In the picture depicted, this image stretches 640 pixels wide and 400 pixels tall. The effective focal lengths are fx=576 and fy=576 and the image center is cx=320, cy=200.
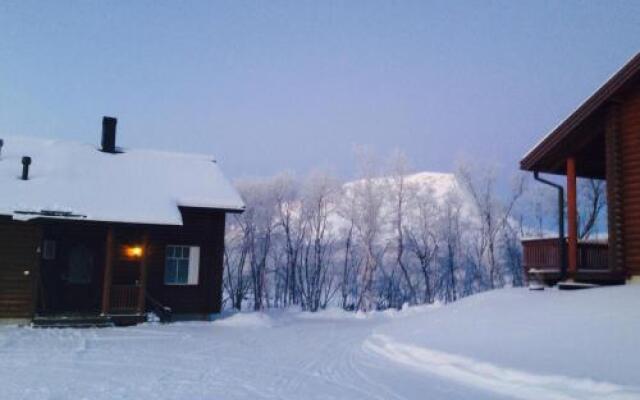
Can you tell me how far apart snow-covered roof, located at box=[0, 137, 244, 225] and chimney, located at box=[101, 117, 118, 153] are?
1.23ft

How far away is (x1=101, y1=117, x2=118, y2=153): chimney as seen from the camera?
24.2 metres

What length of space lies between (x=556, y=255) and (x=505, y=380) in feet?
24.5

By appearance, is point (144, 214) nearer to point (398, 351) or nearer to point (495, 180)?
point (398, 351)

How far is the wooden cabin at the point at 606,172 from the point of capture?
1472 centimetres

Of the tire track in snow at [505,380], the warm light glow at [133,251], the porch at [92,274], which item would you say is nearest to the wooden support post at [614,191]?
the tire track in snow at [505,380]

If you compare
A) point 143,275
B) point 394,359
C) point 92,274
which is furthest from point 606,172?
point 92,274

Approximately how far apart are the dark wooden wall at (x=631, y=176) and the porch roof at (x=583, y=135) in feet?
1.54

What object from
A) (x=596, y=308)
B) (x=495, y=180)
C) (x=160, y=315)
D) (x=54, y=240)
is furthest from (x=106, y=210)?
(x=495, y=180)

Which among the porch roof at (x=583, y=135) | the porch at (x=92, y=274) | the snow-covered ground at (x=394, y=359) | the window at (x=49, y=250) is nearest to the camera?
the snow-covered ground at (x=394, y=359)

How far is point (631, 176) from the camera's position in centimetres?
1489

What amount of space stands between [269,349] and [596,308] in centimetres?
776

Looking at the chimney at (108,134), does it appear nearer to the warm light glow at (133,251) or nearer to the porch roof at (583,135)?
the warm light glow at (133,251)

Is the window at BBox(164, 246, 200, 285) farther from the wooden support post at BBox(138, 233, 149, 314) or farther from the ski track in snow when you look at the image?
the ski track in snow

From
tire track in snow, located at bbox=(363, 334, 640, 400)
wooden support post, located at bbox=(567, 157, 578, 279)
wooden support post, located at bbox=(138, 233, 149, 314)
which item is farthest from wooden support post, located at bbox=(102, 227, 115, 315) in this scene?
wooden support post, located at bbox=(567, 157, 578, 279)
